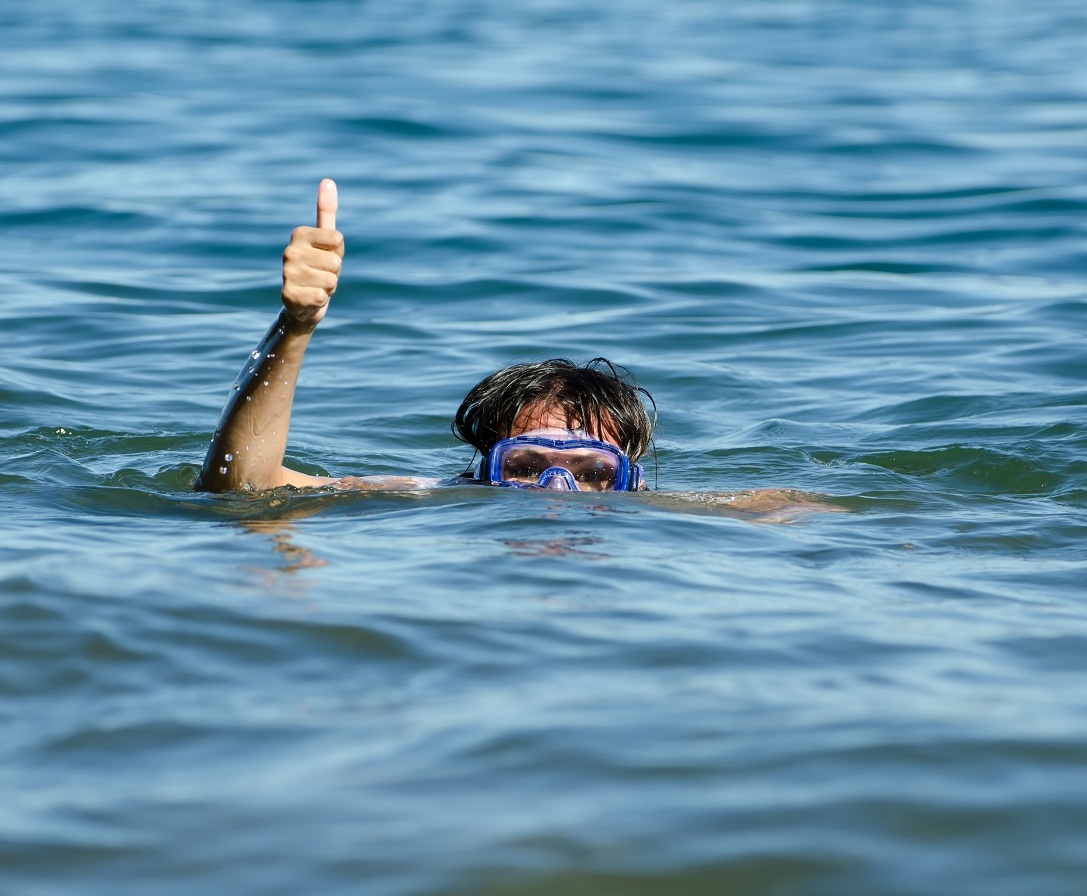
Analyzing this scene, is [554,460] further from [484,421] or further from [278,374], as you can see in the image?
[278,374]

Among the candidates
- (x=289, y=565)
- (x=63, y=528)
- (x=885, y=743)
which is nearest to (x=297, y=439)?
(x=63, y=528)

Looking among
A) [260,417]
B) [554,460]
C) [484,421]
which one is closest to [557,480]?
[554,460]

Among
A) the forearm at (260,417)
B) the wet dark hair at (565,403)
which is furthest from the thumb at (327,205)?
the wet dark hair at (565,403)

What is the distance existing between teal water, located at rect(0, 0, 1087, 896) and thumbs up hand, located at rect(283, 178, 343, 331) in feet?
2.14

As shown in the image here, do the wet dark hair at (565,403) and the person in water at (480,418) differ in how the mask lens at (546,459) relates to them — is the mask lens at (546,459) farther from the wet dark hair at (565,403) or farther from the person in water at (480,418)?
Answer: the wet dark hair at (565,403)

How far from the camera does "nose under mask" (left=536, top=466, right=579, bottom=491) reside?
16.5ft

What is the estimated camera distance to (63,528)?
4441mm

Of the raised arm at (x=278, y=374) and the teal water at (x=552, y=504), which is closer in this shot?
the teal water at (x=552, y=504)

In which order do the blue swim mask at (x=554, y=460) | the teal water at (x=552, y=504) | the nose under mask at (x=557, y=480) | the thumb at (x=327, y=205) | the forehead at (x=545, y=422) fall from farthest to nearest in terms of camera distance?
the forehead at (x=545, y=422) → the blue swim mask at (x=554, y=460) → the nose under mask at (x=557, y=480) → the thumb at (x=327, y=205) → the teal water at (x=552, y=504)

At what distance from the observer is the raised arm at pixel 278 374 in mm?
4348

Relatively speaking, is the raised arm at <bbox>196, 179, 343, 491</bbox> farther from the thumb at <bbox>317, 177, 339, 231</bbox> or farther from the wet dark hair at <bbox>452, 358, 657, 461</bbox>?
the wet dark hair at <bbox>452, 358, 657, 461</bbox>

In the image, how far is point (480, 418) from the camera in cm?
557

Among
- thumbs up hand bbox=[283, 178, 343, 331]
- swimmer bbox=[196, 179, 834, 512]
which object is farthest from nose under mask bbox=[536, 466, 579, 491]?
thumbs up hand bbox=[283, 178, 343, 331]

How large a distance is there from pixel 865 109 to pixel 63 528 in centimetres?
1308
